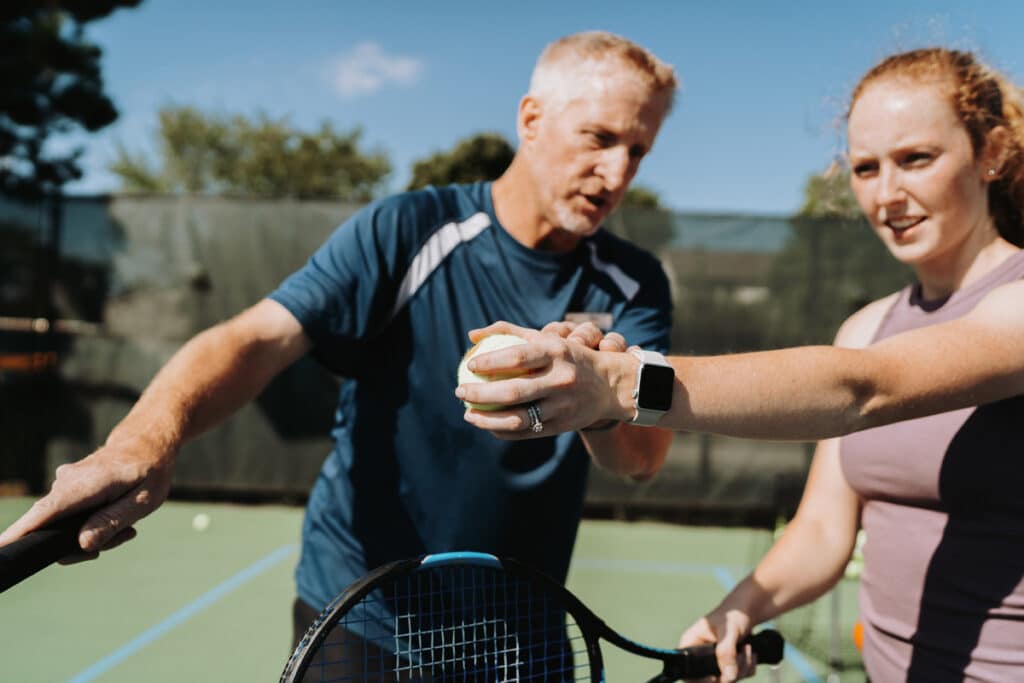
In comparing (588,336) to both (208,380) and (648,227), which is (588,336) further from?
(648,227)

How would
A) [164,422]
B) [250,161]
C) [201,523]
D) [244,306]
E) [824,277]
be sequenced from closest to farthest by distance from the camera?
[164,422]
[201,523]
[824,277]
[244,306]
[250,161]

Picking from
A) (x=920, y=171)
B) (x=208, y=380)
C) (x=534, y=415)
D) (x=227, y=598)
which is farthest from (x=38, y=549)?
(x=227, y=598)

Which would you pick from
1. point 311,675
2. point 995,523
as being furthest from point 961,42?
point 311,675

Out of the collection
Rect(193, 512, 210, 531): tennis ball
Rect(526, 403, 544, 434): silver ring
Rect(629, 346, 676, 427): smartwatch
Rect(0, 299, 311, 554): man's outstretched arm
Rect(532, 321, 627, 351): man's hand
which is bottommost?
Rect(193, 512, 210, 531): tennis ball

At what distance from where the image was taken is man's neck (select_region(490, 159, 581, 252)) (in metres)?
1.91

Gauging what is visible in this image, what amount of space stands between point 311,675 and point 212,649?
2626 millimetres

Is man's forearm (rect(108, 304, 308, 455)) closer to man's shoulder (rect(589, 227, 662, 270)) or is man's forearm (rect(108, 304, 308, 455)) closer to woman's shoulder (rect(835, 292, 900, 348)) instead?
man's shoulder (rect(589, 227, 662, 270))

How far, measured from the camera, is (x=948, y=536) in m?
1.40

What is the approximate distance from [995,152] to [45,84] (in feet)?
57.8

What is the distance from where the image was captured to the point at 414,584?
182 centimetres

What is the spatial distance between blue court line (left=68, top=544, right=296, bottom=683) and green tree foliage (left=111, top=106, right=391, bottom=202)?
92.1 ft

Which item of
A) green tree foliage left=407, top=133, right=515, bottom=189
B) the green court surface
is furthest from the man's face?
green tree foliage left=407, top=133, right=515, bottom=189

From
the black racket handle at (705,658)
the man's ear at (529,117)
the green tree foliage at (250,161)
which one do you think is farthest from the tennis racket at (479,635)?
the green tree foliage at (250,161)

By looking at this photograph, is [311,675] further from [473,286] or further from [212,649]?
[212,649]
